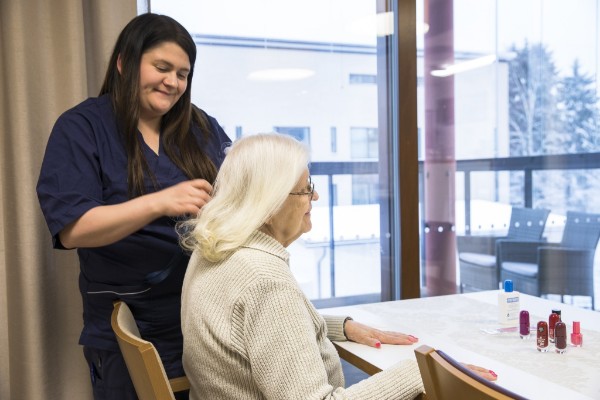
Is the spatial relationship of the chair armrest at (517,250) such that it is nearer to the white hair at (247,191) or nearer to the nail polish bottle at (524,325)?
the nail polish bottle at (524,325)

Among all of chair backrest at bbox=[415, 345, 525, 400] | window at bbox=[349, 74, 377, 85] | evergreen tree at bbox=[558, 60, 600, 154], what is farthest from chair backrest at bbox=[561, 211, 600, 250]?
chair backrest at bbox=[415, 345, 525, 400]

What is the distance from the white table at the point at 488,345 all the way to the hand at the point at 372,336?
0.02 m

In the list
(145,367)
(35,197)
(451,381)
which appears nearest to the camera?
(451,381)

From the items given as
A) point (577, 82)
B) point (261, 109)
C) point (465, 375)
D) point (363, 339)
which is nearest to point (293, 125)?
point (261, 109)

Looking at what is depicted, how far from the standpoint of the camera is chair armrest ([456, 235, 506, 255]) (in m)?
3.32

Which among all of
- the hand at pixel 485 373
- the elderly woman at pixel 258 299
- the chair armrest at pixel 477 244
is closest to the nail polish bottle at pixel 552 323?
the hand at pixel 485 373

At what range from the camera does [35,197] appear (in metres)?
2.05

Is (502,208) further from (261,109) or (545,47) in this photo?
(261,109)

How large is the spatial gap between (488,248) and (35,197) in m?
2.36

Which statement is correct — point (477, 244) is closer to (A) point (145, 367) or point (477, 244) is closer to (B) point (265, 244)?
(B) point (265, 244)

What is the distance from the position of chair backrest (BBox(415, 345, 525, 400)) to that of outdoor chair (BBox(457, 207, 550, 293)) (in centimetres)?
245

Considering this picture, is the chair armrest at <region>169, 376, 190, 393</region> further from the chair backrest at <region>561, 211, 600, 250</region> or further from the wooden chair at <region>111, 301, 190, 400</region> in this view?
the chair backrest at <region>561, 211, 600, 250</region>

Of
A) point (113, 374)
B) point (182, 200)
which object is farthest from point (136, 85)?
point (113, 374)

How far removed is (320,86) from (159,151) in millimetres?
1299
